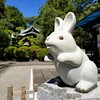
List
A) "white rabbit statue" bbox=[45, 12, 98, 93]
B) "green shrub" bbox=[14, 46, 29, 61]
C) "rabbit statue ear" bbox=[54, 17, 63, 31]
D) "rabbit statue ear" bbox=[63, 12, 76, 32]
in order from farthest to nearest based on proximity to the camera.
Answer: "green shrub" bbox=[14, 46, 29, 61], "rabbit statue ear" bbox=[54, 17, 63, 31], "rabbit statue ear" bbox=[63, 12, 76, 32], "white rabbit statue" bbox=[45, 12, 98, 93]

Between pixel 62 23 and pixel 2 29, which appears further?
pixel 2 29

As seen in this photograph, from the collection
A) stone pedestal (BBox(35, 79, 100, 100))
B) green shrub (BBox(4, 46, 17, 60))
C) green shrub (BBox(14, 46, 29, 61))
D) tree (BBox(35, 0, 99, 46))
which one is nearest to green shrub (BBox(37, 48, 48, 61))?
green shrub (BBox(14, 46, 29, 61))

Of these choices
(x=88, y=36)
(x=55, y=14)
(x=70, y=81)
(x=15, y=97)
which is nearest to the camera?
(x=70, y=81)

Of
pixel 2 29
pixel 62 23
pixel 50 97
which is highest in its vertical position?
pixel 2 29

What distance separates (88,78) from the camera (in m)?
4.79

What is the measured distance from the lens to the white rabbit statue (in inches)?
184

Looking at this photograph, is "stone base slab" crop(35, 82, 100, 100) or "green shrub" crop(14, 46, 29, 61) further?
"green shrub" crop(14, 46, 29, 61)

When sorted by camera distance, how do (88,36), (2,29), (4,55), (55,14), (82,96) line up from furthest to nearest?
(4,55), (55,14), (88,36), (2,29), (82,96)

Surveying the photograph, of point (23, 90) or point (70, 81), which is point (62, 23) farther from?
point (23, 90)

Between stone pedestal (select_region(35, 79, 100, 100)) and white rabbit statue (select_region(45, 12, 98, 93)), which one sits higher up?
white rabbit statue (select_region(45, 12, 98, 93))

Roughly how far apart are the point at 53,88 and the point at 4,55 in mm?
28886

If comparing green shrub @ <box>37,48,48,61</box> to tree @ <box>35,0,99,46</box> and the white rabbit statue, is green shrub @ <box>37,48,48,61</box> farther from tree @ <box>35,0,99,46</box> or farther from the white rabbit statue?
the white rabbit statue

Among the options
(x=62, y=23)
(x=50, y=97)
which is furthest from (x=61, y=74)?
(x=62, y=23)

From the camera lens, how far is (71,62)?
4.68 m
